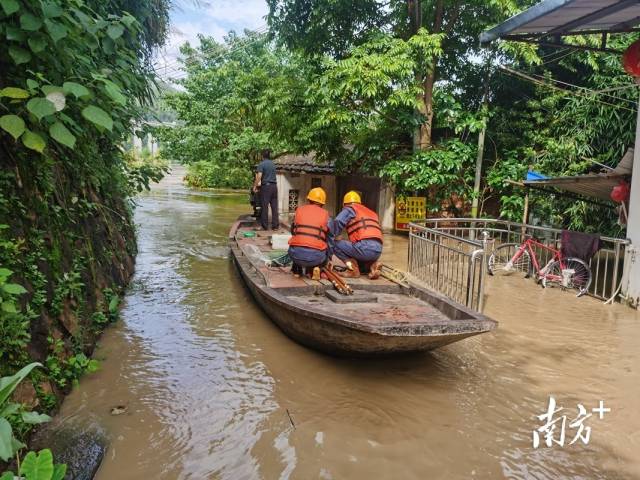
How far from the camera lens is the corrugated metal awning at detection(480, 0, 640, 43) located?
6496 millimetres

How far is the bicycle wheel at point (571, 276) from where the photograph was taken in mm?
8312

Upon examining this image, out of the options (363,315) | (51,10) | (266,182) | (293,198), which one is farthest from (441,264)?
(293,198)

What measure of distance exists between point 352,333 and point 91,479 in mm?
2366

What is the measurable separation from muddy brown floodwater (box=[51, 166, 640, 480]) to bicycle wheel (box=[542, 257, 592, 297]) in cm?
82

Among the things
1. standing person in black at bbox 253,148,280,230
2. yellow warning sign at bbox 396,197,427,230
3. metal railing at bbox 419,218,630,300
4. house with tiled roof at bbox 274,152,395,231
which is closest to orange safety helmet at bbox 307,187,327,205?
metal railing at bbox 419,218,630,300

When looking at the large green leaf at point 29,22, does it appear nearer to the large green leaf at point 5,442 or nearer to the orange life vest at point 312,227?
the large green leaf at point 5,442

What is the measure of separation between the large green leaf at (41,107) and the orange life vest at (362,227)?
4406mm

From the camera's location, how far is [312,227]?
6328mm

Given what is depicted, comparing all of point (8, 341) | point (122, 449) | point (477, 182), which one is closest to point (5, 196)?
point (8, 341)

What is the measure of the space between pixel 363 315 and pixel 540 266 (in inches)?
230

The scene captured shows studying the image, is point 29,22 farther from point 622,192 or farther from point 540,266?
point 540,266

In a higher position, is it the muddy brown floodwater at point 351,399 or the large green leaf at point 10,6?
the large green leaf at point 10,6

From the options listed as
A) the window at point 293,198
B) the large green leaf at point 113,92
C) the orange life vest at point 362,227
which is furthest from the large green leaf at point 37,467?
the window at point 293,198

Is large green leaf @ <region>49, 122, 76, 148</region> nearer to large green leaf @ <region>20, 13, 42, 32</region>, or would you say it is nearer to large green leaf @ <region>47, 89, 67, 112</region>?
large green leaf @ <region>47, 89, 67, 112</region>
